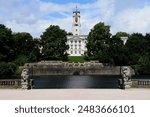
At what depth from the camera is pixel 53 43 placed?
103562 millimetres

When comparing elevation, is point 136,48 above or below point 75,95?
above

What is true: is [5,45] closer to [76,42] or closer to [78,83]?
[78,83]

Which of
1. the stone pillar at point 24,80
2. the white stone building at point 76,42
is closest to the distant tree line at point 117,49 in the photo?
the white stone building at point 76,42

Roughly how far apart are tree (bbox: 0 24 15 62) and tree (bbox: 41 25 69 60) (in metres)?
10.3

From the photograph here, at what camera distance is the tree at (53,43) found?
341ft

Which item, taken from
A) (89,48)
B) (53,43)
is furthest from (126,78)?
(89,48)

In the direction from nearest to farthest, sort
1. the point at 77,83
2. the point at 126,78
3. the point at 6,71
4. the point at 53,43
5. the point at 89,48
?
the point at 126,78
the point at 77,83
the point at 6,71
the point at 53,43
the point at 89,48

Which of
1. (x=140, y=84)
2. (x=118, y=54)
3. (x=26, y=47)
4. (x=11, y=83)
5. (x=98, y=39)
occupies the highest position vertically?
(x=98, y=39)

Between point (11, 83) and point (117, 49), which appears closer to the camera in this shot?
point (11, 83)

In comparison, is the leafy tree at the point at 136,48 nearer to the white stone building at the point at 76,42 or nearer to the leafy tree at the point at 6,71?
the leafy tree at the point at 6,71

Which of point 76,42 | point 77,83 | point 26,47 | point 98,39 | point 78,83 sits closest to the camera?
point 78,83

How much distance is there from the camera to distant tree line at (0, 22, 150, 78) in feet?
307

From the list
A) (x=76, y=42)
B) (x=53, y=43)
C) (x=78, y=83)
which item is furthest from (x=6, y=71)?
(x=76, y=42)

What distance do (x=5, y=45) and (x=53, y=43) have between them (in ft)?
46.2
